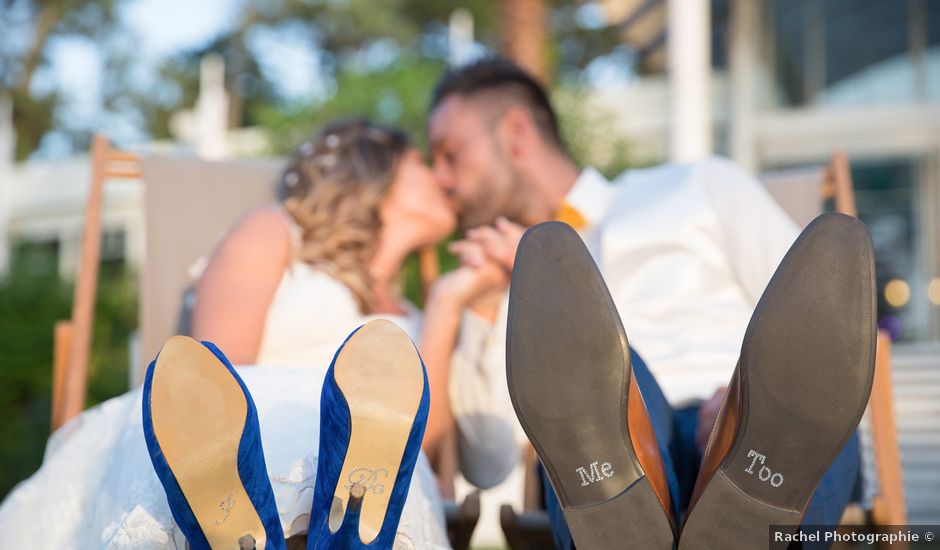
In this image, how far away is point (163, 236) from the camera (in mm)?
2381

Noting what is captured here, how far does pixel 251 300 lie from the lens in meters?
1.72

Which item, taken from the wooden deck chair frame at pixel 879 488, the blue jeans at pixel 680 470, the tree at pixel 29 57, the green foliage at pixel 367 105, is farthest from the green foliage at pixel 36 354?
the tree at pixel 29 57

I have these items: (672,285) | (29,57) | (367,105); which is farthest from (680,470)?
(29,57)

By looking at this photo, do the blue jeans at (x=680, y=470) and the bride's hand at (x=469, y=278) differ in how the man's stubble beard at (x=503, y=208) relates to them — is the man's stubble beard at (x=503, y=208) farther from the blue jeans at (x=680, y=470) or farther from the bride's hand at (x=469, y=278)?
the blue jeans at (x=680, y=470)

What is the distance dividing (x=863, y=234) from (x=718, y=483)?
1.04 ft

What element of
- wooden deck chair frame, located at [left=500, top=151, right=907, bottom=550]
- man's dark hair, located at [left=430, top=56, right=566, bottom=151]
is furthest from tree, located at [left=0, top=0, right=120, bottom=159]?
wooden deck chair frame, located at [left=500, top=151, right=907, bottom=550]

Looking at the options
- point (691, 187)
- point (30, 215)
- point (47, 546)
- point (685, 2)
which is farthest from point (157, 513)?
point (30, 215)

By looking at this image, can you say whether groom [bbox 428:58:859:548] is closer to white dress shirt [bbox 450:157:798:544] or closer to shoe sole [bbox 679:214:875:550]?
white dress shirt [bbox 450:157:798:544]

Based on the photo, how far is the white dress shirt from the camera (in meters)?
1.83

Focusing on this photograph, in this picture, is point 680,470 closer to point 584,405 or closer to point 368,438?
point 584,405

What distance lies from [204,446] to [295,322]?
0.94 meters

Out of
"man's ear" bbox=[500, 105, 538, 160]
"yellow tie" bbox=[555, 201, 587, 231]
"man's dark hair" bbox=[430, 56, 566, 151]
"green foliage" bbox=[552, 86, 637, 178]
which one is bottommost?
"green foliage" bbox=[552, 86, 637, 178]

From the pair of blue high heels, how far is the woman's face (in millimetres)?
1155

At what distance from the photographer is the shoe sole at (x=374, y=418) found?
3.44ft
